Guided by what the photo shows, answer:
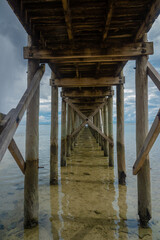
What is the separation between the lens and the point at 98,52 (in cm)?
325

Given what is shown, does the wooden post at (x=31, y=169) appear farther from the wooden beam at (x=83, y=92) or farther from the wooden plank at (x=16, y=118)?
the wooden beam at (x=83, y=92)

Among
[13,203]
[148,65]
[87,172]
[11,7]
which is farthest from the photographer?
[87,172]

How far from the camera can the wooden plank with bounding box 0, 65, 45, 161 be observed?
166cm

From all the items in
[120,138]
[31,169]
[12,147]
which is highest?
[12,147]

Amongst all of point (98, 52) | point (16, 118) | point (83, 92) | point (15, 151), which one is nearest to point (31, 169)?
point (15, 151)

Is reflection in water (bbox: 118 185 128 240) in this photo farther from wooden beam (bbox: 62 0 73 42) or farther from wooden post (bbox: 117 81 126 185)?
wooden beam (bbox: 62 0 73 42)

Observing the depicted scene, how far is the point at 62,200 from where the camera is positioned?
3.95m

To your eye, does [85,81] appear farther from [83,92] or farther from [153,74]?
[153,74]

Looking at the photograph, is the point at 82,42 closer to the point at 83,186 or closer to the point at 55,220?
the point at 55,220

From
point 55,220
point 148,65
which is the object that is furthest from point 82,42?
point 55,220

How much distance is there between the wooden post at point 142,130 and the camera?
3.01 metres

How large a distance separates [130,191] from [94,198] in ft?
3.50

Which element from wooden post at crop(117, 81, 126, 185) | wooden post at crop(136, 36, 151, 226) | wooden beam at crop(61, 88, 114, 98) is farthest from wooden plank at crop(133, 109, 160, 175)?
wooden beam at crop(61, 88, 114, 98)

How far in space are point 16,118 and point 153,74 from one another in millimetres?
2143
